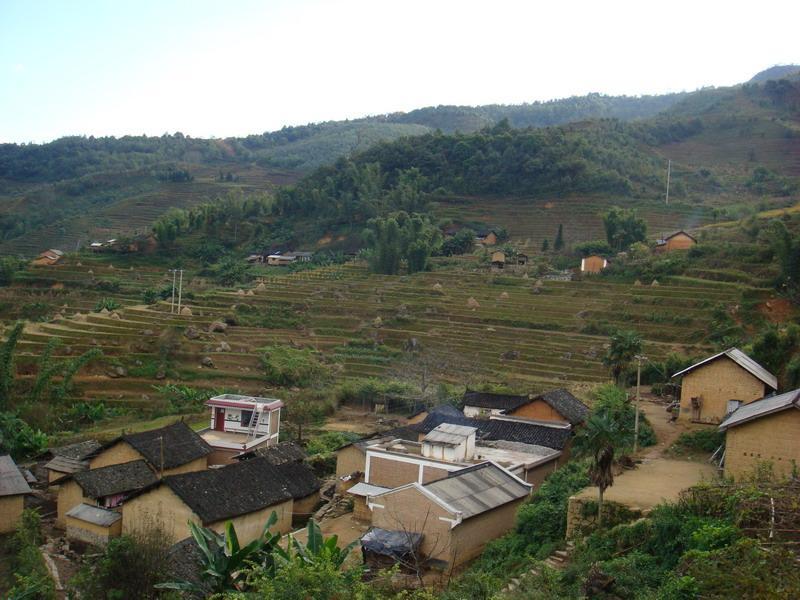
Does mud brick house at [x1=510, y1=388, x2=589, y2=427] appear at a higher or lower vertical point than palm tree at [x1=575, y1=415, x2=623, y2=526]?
lower

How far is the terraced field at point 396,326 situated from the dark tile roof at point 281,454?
9.71m

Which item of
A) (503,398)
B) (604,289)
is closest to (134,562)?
(503,398)

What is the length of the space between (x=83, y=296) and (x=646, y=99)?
159 meters

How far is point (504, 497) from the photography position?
17.3 meters

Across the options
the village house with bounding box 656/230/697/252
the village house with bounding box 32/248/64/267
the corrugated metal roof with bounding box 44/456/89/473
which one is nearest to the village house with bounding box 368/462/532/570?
the corrugated metal roof with bounding box 44/456/89/473

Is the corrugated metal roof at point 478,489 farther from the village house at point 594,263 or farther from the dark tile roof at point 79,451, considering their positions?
the village house at point 594,263

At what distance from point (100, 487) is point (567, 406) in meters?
13.4

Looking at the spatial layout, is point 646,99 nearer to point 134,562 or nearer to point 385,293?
point 385,293

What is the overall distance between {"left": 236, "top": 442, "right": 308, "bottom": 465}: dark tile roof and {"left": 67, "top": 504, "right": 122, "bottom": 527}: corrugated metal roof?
439 centimetres

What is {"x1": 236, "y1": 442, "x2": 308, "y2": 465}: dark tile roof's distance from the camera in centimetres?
2201

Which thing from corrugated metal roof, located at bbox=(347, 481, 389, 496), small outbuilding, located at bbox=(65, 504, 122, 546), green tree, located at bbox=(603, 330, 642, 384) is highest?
green tree, located at bbox=(603, 330, 642, 384)

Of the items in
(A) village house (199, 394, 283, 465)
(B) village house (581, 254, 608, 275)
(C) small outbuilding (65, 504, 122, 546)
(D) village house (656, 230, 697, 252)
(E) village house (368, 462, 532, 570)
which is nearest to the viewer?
(E) village house (368, 462, 532, 570)

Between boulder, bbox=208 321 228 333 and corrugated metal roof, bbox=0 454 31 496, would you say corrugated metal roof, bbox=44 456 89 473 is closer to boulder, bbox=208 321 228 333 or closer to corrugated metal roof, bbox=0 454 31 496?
corrugated metal roof, bbox=0 454 31 496

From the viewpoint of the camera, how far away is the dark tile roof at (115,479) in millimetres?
19250
